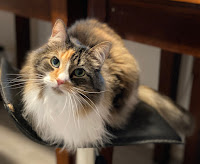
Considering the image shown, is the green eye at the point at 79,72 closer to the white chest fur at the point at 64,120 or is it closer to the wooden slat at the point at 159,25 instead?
the white chest fur at the point at 64,120

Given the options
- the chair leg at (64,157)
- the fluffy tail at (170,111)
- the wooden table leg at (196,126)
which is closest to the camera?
the chair leg at (64,157)

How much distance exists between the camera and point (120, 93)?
781 mm

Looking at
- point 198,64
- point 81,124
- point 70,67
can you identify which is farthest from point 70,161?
point 198,64

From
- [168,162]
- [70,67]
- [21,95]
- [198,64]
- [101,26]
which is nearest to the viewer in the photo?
[70,67]

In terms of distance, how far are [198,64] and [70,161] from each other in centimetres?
71

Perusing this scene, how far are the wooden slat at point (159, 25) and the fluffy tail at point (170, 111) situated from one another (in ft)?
0.77

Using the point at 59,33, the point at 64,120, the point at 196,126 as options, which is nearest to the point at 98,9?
the point at 59,33

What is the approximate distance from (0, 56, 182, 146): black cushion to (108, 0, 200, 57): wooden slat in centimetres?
22

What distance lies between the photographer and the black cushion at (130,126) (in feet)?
2.24

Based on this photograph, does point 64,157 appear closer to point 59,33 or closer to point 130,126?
point 130,126

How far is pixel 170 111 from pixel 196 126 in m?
0.31

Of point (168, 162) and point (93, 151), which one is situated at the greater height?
point (93, 151)

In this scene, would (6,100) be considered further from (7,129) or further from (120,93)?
(120,93)

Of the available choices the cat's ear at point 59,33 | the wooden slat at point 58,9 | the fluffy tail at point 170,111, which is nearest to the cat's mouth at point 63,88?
the cat's ear at point 59,33
